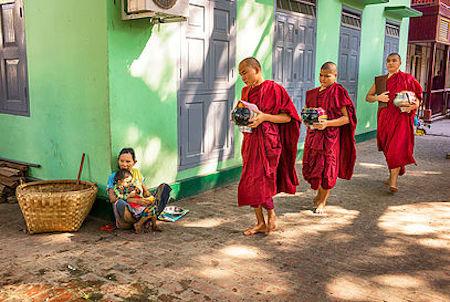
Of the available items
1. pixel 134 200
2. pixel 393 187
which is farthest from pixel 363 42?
pixel 134 200

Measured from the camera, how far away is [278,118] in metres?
3.91

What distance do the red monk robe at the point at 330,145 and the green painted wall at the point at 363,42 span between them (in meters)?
3.51

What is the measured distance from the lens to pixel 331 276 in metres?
3.29

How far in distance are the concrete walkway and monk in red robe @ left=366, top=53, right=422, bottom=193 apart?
66 cm

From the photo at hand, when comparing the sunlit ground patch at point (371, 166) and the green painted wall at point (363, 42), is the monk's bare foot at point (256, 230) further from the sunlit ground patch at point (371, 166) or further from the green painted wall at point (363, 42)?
the green painted wall at point (363, 42)

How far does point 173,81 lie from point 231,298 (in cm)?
274

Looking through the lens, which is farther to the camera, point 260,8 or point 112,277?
point 260,8

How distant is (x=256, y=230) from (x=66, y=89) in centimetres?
244

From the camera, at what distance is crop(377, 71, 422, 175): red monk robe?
577 cm

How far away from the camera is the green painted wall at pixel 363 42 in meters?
8.10

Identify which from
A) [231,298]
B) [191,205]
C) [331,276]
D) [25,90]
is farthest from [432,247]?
[25,90]

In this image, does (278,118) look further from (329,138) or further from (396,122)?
(396,122)

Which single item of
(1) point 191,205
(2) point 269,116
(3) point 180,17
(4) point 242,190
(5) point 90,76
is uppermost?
(3) point 180,17

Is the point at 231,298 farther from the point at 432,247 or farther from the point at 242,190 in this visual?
the point at 432,247
